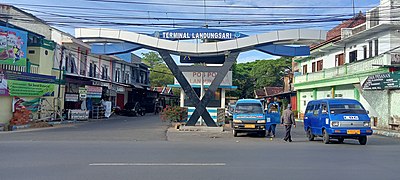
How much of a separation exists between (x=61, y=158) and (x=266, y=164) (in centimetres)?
595

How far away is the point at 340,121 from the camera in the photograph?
1508cm

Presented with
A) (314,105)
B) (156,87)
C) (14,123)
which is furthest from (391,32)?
(156,87)

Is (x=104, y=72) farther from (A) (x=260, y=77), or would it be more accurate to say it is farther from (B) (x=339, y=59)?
(A) (x=260, y=77)

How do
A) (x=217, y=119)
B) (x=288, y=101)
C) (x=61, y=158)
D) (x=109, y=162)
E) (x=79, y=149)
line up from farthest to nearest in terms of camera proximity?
(x=288, y=101), (x=217, y=119), (x=79, y=149), (x=61, y=158), (x=109, y=162)

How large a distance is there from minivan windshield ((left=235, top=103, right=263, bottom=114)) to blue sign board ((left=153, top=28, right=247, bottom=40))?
15.7 ft

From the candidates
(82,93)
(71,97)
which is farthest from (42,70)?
(82,93)

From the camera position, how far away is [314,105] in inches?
700

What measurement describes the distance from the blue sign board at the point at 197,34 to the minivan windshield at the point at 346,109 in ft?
26.9

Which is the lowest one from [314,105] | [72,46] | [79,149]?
[79,149]

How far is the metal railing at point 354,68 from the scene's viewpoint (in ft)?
75.7

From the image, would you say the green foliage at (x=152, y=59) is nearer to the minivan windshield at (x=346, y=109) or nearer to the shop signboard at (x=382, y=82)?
the shop signboard at (x=382, y=82)

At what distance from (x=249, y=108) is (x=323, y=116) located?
14.7ft

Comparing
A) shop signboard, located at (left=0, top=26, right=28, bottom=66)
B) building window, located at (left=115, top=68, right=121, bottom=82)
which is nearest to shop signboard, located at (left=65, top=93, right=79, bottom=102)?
shop signboard, located at (left=0, top=26, right=28, bottom=66)

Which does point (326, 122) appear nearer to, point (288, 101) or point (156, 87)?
point (288, 101)
